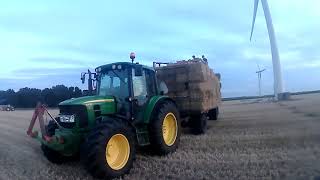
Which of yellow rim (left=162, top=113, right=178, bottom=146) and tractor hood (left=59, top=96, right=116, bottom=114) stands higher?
tractor hood (left=59, top=96, right=116, bottom=114)

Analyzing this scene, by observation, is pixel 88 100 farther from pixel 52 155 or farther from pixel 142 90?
pixel 142 90

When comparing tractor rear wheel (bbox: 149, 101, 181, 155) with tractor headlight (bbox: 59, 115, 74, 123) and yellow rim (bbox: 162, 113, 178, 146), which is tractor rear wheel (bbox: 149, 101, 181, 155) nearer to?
yellow rim (bbox: 162, 113, 178, 146)

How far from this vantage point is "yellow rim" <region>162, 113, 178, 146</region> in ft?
38.3

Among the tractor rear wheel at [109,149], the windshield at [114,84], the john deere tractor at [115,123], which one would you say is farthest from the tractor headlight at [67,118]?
the windshield at [114,84]

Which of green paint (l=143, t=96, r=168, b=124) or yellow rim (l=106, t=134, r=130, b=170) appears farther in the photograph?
green paint (l=143, t=96, r=168, b=124)

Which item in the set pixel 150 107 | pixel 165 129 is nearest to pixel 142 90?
pixel 150 107

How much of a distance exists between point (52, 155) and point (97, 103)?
5.56 ft

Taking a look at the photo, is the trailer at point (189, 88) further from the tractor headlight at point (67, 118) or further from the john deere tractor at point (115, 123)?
the tractor headlight at point (67, 118)

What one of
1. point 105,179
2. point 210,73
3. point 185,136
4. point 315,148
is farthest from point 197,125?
point 105,179

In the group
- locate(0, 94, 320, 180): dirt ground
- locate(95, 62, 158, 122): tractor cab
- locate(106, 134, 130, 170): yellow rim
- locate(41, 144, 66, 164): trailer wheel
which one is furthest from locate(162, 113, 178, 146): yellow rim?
locate(41, 144, 66, 164): trailer wheel

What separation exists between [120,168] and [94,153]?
3.08 ft

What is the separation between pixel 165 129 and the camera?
11719mm

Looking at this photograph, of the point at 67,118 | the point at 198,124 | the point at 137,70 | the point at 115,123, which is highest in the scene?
the point at 137,70

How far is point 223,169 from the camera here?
904 centimetres
